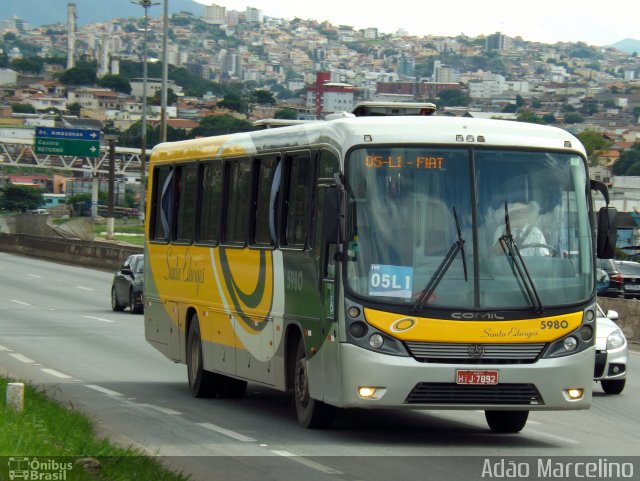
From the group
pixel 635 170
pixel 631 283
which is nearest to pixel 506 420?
pixel 631 283

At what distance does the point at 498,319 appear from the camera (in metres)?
12.9

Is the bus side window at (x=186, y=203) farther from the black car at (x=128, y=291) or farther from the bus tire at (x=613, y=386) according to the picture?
the black car at (x=128, y=291)

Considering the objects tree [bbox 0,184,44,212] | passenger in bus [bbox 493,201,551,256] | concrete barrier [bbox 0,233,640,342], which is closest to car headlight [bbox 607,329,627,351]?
passenger in bus [bbox 493,201,551,256]

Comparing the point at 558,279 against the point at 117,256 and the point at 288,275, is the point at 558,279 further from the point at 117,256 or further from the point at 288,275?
the point at 117,256

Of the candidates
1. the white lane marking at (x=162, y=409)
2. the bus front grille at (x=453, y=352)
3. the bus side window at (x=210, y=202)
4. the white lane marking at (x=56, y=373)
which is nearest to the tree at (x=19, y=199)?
the white lane marking at (x=56, y=373)

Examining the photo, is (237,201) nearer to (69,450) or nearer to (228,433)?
(228,433)

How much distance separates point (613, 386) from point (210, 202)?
5.64 metres

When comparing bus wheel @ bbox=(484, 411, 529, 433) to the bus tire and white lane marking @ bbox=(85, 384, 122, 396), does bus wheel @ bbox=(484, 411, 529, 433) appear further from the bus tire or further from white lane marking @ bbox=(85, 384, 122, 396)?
the bus tire

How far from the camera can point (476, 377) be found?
12.8 metres

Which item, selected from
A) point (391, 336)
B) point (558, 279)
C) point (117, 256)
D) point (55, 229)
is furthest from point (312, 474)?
point (55, 229)

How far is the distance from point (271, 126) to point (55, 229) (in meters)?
63.7

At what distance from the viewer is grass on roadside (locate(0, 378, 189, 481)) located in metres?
10.0

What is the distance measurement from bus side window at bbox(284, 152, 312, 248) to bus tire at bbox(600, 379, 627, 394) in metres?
6.19

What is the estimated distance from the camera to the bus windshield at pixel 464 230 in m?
13.0
